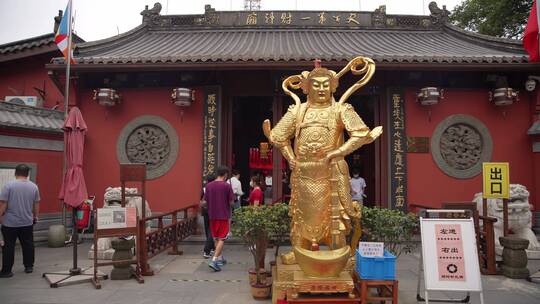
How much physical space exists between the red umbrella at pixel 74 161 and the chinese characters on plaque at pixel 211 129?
280 centimetres

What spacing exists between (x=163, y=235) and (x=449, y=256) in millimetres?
4438

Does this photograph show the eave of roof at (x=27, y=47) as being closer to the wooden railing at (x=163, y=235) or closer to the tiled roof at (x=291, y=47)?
the tiled roof at (x=291, y=47)

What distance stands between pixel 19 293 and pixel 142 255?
151cm

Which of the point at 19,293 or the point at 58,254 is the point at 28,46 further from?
the point at 19,293

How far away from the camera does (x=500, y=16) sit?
15.1 m

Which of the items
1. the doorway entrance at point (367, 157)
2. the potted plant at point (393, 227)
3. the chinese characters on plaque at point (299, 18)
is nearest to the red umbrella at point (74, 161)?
the potted plant at point (393, 227)

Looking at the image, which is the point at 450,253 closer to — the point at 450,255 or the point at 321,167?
the point at 450,255

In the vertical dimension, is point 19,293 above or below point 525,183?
below

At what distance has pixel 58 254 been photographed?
7.06 metres

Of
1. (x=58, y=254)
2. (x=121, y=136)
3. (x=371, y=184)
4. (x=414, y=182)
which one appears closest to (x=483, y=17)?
(x=371, y=184)

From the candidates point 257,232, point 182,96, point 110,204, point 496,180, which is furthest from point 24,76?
point 496,180

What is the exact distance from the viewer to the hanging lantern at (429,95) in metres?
8.06

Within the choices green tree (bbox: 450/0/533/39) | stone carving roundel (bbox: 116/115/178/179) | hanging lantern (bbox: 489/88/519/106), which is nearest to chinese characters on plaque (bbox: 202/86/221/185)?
stone carving roundel (bbox: 116/115/178/179)

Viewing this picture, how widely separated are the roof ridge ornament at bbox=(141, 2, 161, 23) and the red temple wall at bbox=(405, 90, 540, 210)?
7964mm
